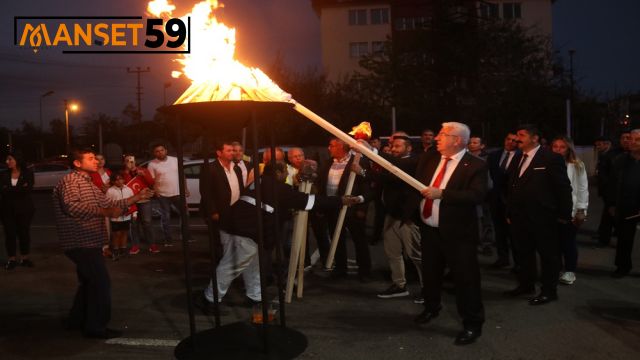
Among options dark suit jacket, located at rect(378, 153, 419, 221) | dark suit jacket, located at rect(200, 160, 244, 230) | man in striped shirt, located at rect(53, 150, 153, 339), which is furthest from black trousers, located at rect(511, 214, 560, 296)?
man in striped shirt, located at rect(53, 150, 153, 339)

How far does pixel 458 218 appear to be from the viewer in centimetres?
500

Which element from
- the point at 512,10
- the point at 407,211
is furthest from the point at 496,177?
the point at 512,10

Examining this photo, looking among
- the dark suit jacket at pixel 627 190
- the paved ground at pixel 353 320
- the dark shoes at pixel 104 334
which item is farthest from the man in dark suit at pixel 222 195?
the dark suit jacket at pixel 627 190

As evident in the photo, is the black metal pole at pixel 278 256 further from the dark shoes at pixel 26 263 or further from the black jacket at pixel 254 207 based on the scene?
the dark shoes at pixel 26 263

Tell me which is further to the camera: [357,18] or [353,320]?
[357,18]

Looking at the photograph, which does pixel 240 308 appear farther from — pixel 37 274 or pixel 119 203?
pixel 37 274

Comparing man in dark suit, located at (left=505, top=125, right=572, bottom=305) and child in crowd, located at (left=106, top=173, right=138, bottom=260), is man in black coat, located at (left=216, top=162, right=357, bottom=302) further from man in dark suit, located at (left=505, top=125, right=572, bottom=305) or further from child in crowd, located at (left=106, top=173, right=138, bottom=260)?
child in crowd, located at (left=106, top=173, right=138, bottom=260)

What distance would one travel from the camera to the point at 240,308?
6184 mm

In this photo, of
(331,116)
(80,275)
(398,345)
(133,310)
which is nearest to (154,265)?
(133,310)

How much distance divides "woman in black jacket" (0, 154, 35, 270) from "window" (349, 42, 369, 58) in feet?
148

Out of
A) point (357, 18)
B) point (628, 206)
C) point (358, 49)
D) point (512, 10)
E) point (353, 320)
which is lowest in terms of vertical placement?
point (353, 320)

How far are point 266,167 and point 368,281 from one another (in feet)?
8.24

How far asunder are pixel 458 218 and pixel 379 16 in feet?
160

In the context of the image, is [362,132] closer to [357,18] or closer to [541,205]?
[541,205]
